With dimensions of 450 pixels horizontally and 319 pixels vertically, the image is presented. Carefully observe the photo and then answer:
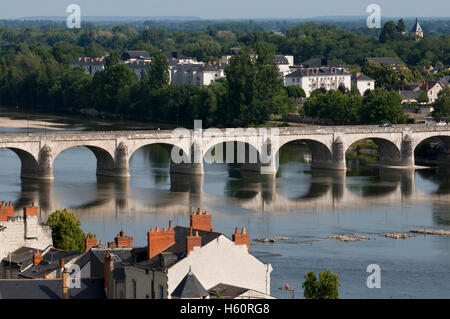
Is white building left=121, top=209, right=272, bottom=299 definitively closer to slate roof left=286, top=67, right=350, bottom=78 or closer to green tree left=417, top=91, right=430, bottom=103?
green tree left=417, top=91, right=430, bottom=103

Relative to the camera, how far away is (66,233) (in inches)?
1954

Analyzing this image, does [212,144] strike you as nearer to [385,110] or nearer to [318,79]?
[385,110]

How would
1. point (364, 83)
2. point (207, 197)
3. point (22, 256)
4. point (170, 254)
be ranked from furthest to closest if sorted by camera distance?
1. point (364, 83)
2. point (207, 197)
3. point (22, 256)
4. point (170, 254)

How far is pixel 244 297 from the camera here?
33062 mm

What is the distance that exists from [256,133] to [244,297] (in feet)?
193

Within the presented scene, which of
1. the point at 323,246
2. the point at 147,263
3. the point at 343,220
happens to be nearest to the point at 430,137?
the point at 343,220

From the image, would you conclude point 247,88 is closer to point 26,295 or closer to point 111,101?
point 111,101

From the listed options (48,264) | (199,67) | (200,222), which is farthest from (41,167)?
(199,67)

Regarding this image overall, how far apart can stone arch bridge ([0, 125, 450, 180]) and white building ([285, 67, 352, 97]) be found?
5473 centimetres

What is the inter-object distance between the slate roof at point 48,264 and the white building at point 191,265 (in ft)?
14.4

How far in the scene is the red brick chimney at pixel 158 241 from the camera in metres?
34.7

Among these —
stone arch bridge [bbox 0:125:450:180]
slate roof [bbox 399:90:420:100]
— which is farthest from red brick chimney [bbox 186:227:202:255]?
slate roof [bbox 399:90:420:100]

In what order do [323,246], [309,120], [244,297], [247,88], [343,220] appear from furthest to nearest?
[309,120] → [247,88] → [343,220] → [323,246] → [244,297]

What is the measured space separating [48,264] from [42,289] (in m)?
5.55
